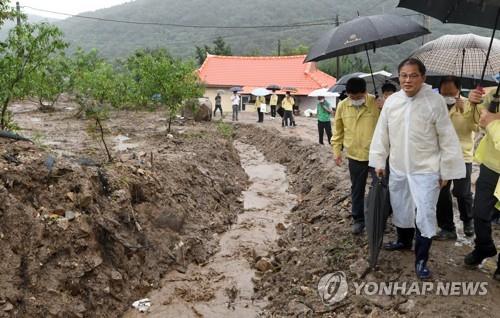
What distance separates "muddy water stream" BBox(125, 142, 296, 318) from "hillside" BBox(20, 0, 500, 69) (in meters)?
64.9

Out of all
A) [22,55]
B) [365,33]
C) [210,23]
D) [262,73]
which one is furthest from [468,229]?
[210,23]

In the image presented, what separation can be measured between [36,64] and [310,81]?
2424 centimetres

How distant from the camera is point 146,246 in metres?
5.58

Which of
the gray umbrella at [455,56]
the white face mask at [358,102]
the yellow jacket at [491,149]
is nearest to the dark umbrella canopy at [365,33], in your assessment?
the gray umbrella at [455,56]

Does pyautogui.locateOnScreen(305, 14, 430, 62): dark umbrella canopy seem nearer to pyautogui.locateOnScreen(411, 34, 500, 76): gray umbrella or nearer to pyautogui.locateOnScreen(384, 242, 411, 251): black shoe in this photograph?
pyautogui.locateOnScreen(411, 34, 500, 76): gray umbrella

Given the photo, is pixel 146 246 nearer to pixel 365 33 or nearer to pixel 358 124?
pixel 358 124

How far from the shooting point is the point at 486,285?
12.5 feet

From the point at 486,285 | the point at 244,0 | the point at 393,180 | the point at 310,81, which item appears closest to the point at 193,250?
the point at 393,180

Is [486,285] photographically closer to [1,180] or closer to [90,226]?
[90,226]

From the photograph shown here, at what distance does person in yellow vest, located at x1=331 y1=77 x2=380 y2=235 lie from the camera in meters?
4.79

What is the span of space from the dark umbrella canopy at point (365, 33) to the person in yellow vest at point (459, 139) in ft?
2.34

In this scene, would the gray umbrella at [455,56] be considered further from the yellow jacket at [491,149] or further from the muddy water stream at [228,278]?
the muddy water stream at [228,278]

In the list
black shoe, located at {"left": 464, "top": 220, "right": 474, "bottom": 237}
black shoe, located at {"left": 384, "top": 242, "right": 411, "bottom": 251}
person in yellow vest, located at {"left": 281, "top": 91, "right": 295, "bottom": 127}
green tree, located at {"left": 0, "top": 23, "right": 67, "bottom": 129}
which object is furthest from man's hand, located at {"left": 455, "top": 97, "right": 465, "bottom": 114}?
person in yellow vest, located at {"left": 281, "top": 91, "right": 295, "bottom": 127}

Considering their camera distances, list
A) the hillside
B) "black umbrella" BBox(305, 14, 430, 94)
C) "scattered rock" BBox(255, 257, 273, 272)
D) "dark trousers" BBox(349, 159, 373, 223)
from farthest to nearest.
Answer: the hillside
"scattered rock" BBox(255, 257, 273, 272)
"dark trousers" BBox(349, 159, 373, 223)
"black umbrella" BBox(305, 14, 430, 94)
